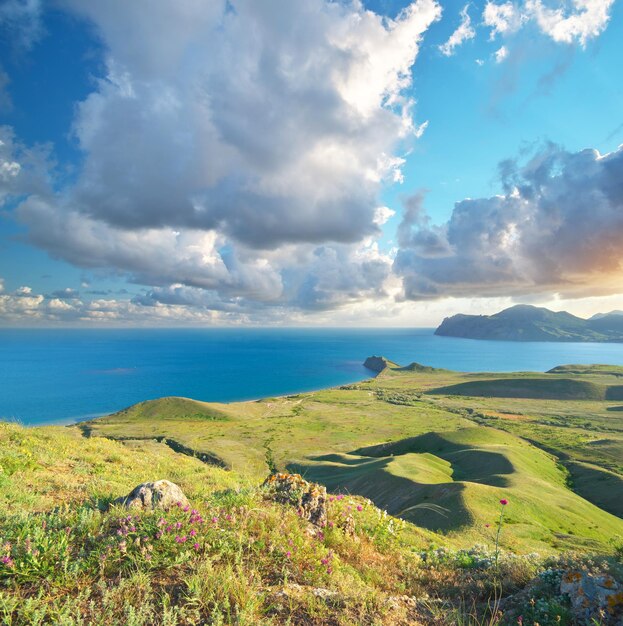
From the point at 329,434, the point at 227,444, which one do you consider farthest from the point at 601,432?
the point at 227,444

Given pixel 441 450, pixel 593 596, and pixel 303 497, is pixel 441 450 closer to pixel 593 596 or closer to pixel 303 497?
pixel 303 497

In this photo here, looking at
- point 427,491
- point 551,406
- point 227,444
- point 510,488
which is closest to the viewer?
point 427,491

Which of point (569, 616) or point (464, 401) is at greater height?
point (569, 616)

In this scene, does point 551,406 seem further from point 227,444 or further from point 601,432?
point 227,444

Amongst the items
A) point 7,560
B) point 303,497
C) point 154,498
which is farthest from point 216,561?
point 303,497

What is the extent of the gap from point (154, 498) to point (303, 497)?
393 cm

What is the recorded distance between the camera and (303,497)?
31.4ft

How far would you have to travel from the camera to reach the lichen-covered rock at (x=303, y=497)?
30.0 ft

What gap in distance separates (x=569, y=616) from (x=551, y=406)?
697 ft

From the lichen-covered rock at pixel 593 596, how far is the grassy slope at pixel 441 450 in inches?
463

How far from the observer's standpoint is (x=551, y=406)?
6949 inches

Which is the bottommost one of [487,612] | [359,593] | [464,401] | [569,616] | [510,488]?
[464,401]

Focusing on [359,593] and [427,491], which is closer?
[359,593]

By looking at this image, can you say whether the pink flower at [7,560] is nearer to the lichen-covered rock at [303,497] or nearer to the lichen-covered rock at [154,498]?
the lichen-covered rock at [154,498]
